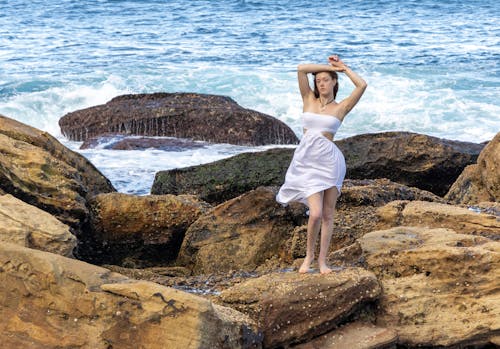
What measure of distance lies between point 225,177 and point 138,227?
1.88 meters

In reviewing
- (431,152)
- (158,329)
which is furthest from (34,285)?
(431,152)

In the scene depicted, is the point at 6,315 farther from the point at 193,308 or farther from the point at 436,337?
the point at 436,337

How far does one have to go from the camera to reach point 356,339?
5305 mm

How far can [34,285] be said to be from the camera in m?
4.93

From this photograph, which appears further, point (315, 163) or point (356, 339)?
point (315, 163)

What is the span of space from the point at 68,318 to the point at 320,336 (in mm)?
1440

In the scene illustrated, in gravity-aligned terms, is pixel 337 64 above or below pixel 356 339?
above

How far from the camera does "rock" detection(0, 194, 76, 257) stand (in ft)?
19.4

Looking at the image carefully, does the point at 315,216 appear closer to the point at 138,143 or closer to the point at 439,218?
the point at 439,218

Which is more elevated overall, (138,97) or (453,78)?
(138,97)

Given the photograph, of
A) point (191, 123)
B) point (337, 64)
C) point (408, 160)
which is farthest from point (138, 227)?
point (191, 123)

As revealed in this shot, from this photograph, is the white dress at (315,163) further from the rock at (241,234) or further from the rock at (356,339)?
the rock at (241,234)

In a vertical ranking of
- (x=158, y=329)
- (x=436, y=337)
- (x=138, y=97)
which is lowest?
(x=138, y=97)

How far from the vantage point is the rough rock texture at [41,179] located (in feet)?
23.3
